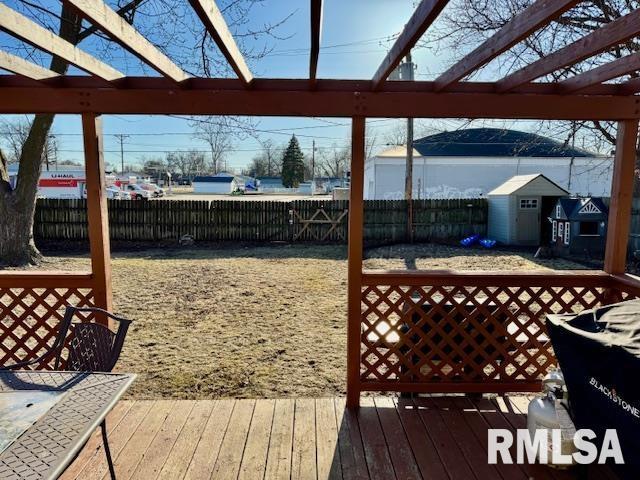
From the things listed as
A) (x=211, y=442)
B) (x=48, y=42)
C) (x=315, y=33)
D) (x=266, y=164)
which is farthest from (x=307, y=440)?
(x=266, y=164)

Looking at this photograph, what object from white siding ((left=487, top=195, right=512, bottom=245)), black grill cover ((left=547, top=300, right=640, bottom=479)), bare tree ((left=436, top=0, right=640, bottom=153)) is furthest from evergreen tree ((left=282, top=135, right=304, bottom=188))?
black grill cover ((left=547, top=300, right=640, bottom=479))

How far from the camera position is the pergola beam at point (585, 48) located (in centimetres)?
163

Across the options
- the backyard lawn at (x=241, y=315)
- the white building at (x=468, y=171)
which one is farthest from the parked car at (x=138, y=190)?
the backyard lawn at (x=241, y=315)

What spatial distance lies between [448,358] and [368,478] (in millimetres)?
1064

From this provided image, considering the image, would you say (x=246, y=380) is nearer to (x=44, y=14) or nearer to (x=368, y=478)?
(x=368, y=478)

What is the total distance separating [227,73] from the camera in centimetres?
465

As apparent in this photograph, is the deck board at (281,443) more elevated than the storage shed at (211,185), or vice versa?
the storage shed at (211,185)

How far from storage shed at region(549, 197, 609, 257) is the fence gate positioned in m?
5.68

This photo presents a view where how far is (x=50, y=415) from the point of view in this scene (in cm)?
144

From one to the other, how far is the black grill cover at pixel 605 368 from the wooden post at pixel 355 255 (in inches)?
45.5

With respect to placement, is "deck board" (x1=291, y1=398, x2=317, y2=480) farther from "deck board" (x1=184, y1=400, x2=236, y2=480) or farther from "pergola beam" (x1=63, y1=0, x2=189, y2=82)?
"pergola beam" (x1=63, y1=0, x2=189, y2=82)

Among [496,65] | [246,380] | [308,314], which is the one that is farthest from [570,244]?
[246,380]

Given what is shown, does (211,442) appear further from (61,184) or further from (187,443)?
(61,184)

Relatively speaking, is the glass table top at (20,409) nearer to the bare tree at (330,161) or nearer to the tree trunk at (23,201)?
the tree trunk at (23,201)
